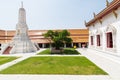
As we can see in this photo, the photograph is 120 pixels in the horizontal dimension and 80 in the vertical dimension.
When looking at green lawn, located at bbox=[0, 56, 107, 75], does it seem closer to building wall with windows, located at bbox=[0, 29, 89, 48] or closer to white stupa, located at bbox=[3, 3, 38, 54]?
white stupa, located at bbox=[3, 3, 38, 54]

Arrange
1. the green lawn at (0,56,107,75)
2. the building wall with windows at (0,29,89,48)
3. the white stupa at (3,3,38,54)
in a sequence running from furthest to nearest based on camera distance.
Answer: the building wall with windows at (0,29,89,48) < the white stupa at (3,3,38,54) < the green lawn at (0,56,107,75)

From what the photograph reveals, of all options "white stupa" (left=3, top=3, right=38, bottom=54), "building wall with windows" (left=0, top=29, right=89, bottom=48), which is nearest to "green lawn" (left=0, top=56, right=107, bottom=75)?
"white stupa" (left=3, top=3, right=38, bottom=54)

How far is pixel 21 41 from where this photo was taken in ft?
70.9

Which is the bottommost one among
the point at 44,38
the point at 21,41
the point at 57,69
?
the point at 57,69

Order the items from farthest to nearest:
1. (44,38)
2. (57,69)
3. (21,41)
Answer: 1. (44,38)
2. (21,41)
3. (57,69)

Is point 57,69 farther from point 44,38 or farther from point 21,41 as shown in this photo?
point 44,38

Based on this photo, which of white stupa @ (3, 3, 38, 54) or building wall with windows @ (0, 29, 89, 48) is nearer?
white stupa @ (3, 3, 38, 54)

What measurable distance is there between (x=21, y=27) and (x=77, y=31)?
16226 millimetres

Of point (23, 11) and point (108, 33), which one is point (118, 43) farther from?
point (23, 11)

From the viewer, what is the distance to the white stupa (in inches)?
827

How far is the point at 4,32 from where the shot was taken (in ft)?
115

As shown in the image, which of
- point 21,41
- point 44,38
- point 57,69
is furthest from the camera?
point 44,38

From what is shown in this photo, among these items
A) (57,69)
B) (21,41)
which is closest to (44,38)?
(21,41)
